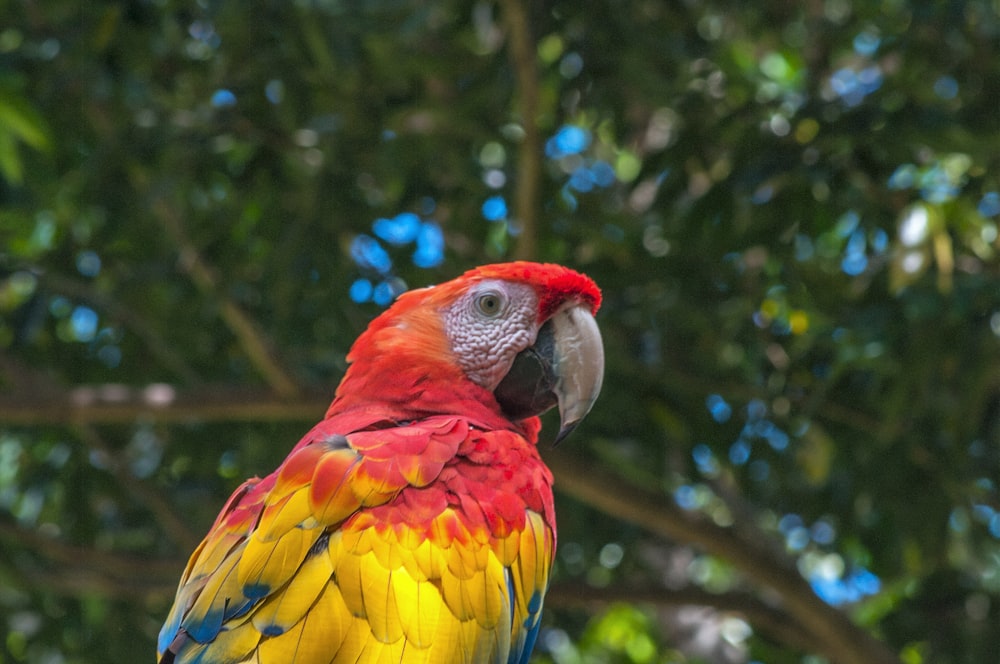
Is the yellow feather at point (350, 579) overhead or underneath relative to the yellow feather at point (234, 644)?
overhead

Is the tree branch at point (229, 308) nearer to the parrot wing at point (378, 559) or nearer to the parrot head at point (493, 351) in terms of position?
the parrot head at point (493, 351)

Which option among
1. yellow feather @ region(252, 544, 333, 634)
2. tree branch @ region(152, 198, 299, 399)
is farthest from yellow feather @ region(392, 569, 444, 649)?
tree branch @ region(152, 198, 299, 399)

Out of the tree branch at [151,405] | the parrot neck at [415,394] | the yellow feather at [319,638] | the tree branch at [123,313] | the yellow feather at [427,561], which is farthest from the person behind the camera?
the tree branch at [123,313]

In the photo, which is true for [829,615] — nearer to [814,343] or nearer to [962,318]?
[814,343]

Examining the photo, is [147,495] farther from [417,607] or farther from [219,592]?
[417,607]

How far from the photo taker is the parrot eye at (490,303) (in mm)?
2107

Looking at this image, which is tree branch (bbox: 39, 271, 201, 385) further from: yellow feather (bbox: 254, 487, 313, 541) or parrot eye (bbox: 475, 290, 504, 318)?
yellow feather (bbox: 254, 487, 313, 541)

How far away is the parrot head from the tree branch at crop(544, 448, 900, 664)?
1001mm

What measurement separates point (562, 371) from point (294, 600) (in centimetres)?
70

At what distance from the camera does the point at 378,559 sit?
5.52ft

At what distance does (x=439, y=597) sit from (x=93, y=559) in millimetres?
2152

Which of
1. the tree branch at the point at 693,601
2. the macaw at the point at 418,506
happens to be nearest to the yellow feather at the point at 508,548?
the macaw at the point at 418,506

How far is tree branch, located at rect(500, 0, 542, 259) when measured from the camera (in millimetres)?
2896

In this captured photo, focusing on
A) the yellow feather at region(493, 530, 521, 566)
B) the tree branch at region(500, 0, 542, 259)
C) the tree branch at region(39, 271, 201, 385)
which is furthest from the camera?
the tree branch at region(39, 271, 201, 385)
